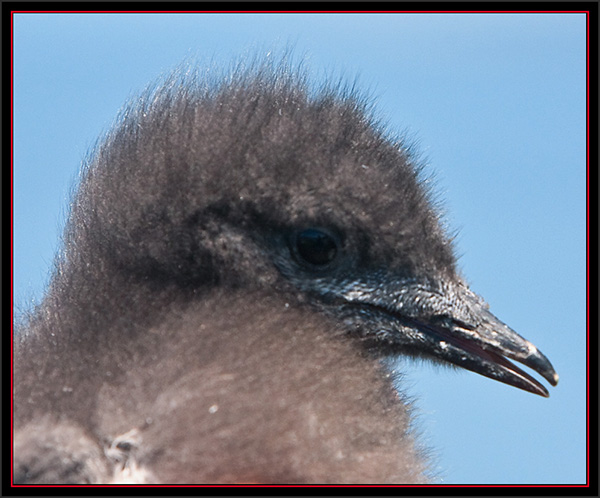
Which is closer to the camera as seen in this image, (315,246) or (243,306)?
(243,306)

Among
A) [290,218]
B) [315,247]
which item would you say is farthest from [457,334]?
[290,218]

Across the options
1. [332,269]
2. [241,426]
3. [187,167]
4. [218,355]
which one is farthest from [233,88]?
[241,426]

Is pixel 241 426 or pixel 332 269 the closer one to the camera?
pixel 241 426

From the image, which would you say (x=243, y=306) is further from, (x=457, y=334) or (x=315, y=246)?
(x=457, y=334)

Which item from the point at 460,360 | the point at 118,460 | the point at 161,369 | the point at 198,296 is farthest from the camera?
the point at 460,360

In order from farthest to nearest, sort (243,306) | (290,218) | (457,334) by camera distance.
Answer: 1. (457,334)
2. (290,218)
3. (243,306)

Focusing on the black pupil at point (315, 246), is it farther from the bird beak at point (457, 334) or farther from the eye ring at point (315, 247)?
the bird beak at point (457, 334)

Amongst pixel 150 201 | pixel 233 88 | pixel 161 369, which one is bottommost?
pixel 161 369

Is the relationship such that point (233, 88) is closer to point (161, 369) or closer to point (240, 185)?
point (240, 185)
